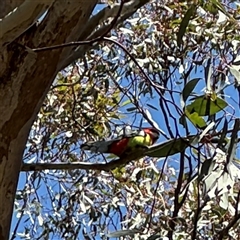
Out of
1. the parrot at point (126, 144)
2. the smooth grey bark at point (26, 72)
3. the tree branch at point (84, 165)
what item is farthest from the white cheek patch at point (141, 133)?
the smooth grey bark at point (26, 72)

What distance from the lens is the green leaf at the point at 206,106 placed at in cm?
135

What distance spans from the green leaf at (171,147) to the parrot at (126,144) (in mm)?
369

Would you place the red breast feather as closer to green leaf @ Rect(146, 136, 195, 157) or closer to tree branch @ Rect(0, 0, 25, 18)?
green leaf @ Rect(146, 136, 195, 157)

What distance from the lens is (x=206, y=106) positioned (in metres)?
1.36

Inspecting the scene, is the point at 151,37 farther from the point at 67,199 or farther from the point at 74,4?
the point at 74,4

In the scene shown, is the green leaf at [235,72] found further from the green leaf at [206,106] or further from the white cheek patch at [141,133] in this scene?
the white cheek patch at [141,133]

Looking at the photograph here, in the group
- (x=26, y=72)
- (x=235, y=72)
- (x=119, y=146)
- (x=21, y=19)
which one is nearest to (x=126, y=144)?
(x=119, y=146)

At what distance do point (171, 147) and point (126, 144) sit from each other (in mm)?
520

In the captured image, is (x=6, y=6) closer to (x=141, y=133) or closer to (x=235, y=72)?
(x=235, y=72)

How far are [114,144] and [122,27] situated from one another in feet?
2.31

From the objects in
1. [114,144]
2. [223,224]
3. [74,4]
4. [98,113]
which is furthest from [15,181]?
[98,113]

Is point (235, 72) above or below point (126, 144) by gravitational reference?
below

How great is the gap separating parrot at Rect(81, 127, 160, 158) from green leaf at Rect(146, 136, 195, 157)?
0.37 metres

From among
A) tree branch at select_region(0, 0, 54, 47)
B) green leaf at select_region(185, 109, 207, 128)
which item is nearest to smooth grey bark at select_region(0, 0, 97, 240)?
tree branch at select_region(0, 0, 54, 47)
